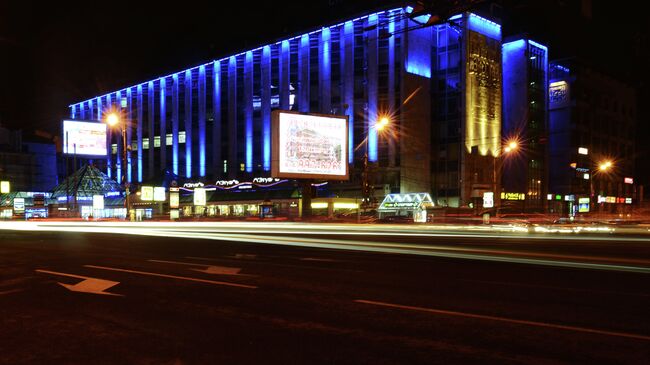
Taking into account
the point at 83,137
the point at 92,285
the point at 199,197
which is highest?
the point at 83,137

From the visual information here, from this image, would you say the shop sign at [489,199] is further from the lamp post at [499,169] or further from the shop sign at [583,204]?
the shop sign at [583,204]

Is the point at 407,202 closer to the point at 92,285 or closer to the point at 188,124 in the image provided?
the point at 188,124

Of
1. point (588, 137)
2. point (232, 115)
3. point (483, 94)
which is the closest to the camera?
point (483, 94)

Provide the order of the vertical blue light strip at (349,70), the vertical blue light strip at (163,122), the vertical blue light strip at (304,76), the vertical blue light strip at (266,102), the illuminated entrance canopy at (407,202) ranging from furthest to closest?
the vertical blue light strip at (163,122), the vertical blue light strip at (266,102), the vertical blue light strip at (304,76), the vertical blue light strip at (349,70), the illuminated entrance canopy at (407,202)

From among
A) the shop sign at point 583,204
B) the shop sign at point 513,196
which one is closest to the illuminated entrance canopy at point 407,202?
the shop sign at point 513,196

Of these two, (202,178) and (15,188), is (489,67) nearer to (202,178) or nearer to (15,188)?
(202,178)

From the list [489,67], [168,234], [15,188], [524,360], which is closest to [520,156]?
[489,67]

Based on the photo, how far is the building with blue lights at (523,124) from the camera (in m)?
63.4

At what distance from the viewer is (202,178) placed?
Answer: 69.0 meters

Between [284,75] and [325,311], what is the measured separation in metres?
56.1

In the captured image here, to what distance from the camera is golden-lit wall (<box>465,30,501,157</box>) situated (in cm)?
5653

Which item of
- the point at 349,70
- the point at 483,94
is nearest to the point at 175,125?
the point at 349,70

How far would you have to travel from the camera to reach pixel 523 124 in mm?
64125

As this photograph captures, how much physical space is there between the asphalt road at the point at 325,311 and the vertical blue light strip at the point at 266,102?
4846 cm
